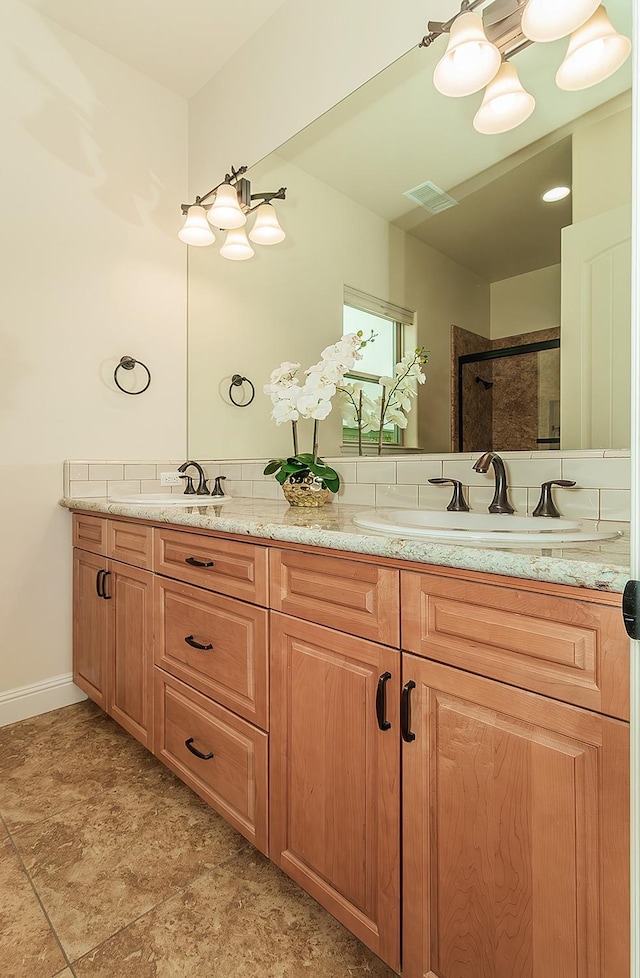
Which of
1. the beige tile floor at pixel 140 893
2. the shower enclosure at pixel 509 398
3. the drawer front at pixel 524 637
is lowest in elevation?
the beige tile floor at pixel 140 893

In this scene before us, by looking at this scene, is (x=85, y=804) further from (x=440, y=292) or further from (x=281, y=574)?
(x=440, y=292)

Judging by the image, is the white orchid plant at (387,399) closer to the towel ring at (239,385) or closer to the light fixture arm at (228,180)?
the towel ring at (239,385)

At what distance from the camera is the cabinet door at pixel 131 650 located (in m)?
1.64

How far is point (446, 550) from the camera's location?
0.80 m

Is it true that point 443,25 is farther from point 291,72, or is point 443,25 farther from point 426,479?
point 426,479

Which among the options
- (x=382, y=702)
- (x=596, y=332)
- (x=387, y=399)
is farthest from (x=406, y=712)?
(x=387, y=399)

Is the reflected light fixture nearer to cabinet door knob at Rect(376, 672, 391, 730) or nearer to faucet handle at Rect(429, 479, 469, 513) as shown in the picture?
faucet handle at Rect(429, 479, 469, 513)

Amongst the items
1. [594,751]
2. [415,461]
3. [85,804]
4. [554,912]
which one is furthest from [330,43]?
[85,804]

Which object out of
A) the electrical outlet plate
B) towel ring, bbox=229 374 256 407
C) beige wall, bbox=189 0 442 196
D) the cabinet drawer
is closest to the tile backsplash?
the electrical outlet plate

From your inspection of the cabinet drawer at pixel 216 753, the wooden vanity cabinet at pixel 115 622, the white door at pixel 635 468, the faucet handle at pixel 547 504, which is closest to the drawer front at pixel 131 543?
the wooden vanity cabinet at pixel 115 622

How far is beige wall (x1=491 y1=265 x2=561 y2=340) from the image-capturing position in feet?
4.30

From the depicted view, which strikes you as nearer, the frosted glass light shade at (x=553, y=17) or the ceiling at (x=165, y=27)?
the frosted glass light shade at (x=553, y=17)

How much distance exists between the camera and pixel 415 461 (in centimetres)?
160

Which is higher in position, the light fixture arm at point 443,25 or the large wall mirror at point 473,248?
→ the light fixture arm at point 443,25
